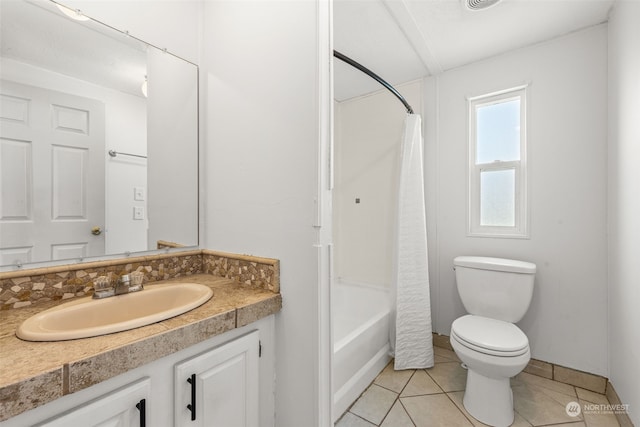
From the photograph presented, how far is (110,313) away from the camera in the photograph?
3.17 feet

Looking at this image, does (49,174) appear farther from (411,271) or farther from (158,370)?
(411,271)

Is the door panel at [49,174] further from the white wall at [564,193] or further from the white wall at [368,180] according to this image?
the white wall at [564,193]

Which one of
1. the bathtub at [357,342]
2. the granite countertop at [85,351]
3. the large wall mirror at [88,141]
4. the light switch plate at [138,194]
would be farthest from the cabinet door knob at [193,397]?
the light switch plate at [138,194]

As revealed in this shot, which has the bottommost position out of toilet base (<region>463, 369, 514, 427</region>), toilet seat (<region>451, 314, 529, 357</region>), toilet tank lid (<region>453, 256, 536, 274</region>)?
toilet base (<region>463, 369, 514, 427</region>)

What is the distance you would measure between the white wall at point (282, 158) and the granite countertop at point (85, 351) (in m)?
0.23

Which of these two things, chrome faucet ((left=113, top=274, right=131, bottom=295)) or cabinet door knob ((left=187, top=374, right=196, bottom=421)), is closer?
cabinet door knob ((left=187, top=374, right=196, bottom=421))

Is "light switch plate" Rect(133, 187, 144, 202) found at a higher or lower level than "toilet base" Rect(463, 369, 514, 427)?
higher

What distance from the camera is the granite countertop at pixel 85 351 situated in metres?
0.54

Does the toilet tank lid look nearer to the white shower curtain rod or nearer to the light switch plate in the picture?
the white shower curtain rod

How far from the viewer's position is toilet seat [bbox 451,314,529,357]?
142cm

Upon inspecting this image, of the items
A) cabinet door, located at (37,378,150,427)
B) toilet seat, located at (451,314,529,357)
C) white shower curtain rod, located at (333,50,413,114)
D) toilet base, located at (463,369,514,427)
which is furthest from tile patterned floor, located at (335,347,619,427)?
white shower curtain rod, located at (333,50,413,114)

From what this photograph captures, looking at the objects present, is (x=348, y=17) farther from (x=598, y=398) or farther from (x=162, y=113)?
(x=598, y=398)

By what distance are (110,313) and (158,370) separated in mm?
369

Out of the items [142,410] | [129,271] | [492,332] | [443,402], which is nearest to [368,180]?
[492,332]
